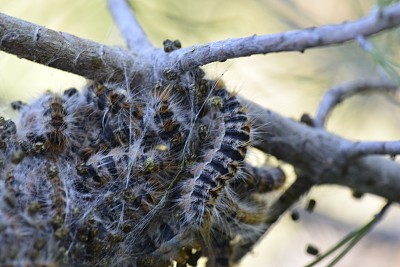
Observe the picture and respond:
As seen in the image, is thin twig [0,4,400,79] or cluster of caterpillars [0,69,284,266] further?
cluster of caterpillars [0,69,284,266]

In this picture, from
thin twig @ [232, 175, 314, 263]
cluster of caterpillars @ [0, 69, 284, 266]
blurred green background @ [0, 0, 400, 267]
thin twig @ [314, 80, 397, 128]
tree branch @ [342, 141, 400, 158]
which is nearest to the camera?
cluster of caterpillars @ [0, 69, 284, 266]

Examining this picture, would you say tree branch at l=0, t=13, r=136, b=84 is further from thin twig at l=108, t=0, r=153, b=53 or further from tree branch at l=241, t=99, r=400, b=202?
tree branch at l=241, t=99, r=400, b=202

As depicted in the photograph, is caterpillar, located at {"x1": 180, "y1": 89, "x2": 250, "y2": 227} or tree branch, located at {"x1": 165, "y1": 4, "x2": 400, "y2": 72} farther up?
tree branch, located at {"x1": 165, "y1": 4, "x2": 400, "y2": 72}

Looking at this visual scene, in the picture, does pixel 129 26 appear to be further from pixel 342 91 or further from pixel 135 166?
pixel 342 91

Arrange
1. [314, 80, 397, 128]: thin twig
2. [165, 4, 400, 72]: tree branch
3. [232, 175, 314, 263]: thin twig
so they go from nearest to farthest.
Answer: [165, 4, 400, 72]: tree branch
[232, 175, 314, 263]: thin twig
[314, 80, 397, 128]: thin twig

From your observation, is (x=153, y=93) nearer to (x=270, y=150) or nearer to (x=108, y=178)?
(x=108, y=178)

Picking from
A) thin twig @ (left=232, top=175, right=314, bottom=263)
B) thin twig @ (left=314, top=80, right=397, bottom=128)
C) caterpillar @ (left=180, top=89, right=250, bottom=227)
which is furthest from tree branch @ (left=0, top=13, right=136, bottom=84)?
thin twig @ (left=314, top=80, right=397, bottom=128)

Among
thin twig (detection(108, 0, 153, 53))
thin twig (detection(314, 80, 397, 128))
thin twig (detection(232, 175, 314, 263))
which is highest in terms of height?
thin twig (detection(108, 0, 153, 53))
